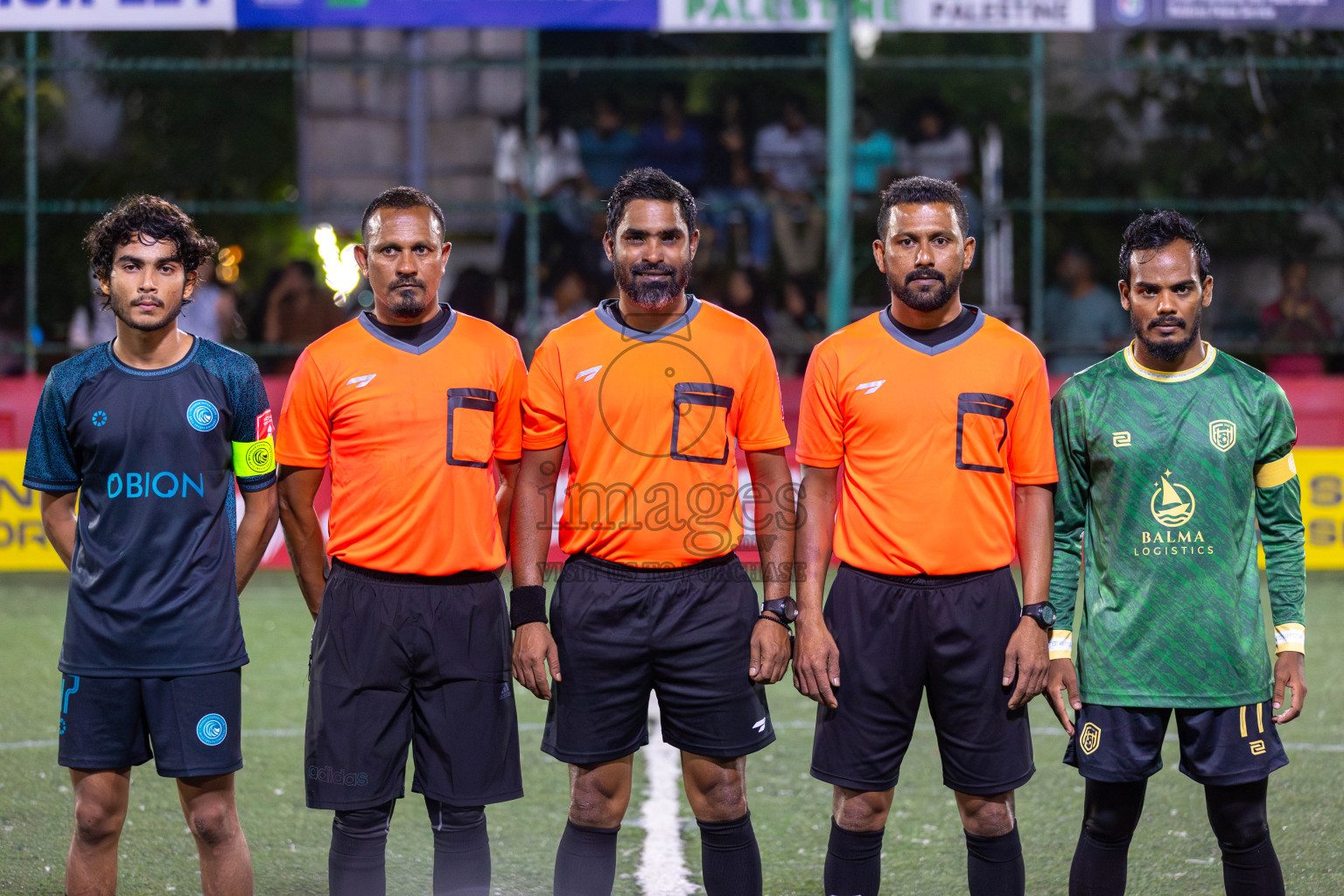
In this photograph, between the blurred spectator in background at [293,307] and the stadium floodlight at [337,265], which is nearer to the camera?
the stadium floodlight at [337,265]

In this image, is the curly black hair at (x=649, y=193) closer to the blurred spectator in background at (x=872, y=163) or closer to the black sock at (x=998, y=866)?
the black sock at (x=998, y=866)

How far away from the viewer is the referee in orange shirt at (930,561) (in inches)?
153

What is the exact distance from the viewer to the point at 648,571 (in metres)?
3.96

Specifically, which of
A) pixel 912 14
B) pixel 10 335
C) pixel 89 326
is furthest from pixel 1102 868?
pixel 10 335

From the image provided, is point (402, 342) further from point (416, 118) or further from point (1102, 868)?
point (416, 118)

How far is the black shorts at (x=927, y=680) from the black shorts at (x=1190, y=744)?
0.18 metres

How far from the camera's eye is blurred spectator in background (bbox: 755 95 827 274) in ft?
45.2

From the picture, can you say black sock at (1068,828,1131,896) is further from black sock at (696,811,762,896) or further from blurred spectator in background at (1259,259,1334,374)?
blurred spectator in background at (1259,259,1334,374)

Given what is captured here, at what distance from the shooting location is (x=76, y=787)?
3.96m

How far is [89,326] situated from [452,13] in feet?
15.7

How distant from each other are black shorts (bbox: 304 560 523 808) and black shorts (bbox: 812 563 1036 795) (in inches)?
34.2

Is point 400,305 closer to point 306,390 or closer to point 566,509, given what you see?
point 306,390

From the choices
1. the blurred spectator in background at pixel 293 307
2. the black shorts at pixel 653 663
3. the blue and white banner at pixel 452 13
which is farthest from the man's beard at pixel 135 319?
the blurred spectator in background at pixel 293 307

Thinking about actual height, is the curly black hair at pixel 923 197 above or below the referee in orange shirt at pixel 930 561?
above
